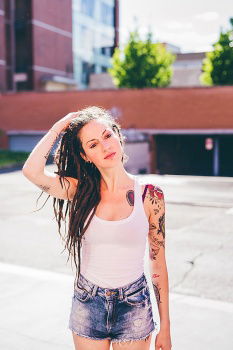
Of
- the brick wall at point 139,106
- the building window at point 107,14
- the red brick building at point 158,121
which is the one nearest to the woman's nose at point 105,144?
the red brick building at point 158,121

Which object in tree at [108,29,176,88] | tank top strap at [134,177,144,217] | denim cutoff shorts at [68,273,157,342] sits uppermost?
tree at [108,29,176,88]

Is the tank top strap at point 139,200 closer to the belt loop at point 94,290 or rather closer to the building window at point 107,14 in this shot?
the belt loop at point 94,290

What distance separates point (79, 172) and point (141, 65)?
123ft

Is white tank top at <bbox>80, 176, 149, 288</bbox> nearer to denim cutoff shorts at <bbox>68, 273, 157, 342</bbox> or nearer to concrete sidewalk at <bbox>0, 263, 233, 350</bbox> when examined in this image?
denim cutoff shorts at <bbox>68, 273, 157, 342</bbox>

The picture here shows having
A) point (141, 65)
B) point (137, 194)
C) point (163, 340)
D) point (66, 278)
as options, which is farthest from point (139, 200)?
point (141, 65)

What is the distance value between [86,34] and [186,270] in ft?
151

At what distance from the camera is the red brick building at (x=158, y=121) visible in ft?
94.0

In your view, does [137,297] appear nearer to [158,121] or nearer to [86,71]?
[158,121]

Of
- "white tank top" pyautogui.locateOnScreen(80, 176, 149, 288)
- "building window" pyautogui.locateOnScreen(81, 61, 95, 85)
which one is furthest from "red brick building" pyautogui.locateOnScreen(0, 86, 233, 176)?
"white tank top" pyautogui.locateOnScreen(80, 176, 149, 288)

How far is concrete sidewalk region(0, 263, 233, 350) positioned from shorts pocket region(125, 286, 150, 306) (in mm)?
2233

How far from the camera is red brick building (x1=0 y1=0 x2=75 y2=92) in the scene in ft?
132

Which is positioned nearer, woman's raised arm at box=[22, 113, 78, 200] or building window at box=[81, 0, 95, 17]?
woman's raised arm at box=[22, 113, 78, 200]

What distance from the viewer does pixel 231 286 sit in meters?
6.45

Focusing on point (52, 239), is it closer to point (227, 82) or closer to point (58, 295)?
point (58, 295)
